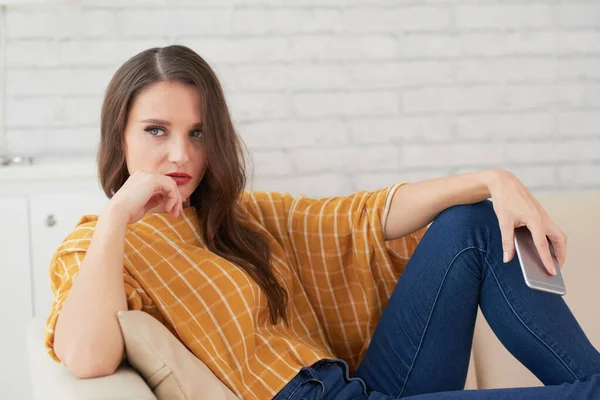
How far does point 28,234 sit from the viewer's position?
195 cm

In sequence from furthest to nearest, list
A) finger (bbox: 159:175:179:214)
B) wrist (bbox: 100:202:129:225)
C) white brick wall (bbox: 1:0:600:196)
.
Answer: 1. white brick wall (bbox: 1:0:600:196)
2. finger (bbox: 159:175:179:214)
3. wrist (bbox: 100:202:129:225)

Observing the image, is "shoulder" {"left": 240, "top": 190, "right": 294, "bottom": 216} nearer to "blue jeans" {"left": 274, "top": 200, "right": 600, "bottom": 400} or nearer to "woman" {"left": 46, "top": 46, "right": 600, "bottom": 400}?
"woman" {"left": 46, "top": 46, "right": 600, "bottom": 400}

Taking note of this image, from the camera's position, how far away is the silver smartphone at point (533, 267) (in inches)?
54.1

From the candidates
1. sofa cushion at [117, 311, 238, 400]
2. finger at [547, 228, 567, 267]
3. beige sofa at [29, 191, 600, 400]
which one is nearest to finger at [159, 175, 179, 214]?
sofa cushion at [117, 311, 238, 400]

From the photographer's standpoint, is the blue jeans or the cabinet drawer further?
the cabinet drawer

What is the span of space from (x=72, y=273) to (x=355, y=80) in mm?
1240

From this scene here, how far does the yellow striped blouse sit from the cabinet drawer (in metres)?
0.41

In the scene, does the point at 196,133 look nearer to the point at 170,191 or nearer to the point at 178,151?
the point at 178,151

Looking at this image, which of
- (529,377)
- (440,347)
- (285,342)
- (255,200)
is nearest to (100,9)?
(255,200)

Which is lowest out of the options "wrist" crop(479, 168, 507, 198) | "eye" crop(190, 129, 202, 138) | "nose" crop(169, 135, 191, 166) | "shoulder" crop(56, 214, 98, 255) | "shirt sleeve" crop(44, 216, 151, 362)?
"shirt sleeve" crop(44, 216, 151, 362)

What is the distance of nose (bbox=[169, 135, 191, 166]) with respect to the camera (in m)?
1.54

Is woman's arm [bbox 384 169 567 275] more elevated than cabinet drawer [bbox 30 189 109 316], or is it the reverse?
woman's arm [bbox 384 169 567 275]

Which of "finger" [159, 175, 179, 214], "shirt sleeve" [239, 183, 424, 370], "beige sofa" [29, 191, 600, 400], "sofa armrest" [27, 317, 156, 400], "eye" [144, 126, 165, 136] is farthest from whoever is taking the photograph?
"beige sofa" [29, 191, 600, 400]

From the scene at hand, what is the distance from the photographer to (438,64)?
2.39 meters
